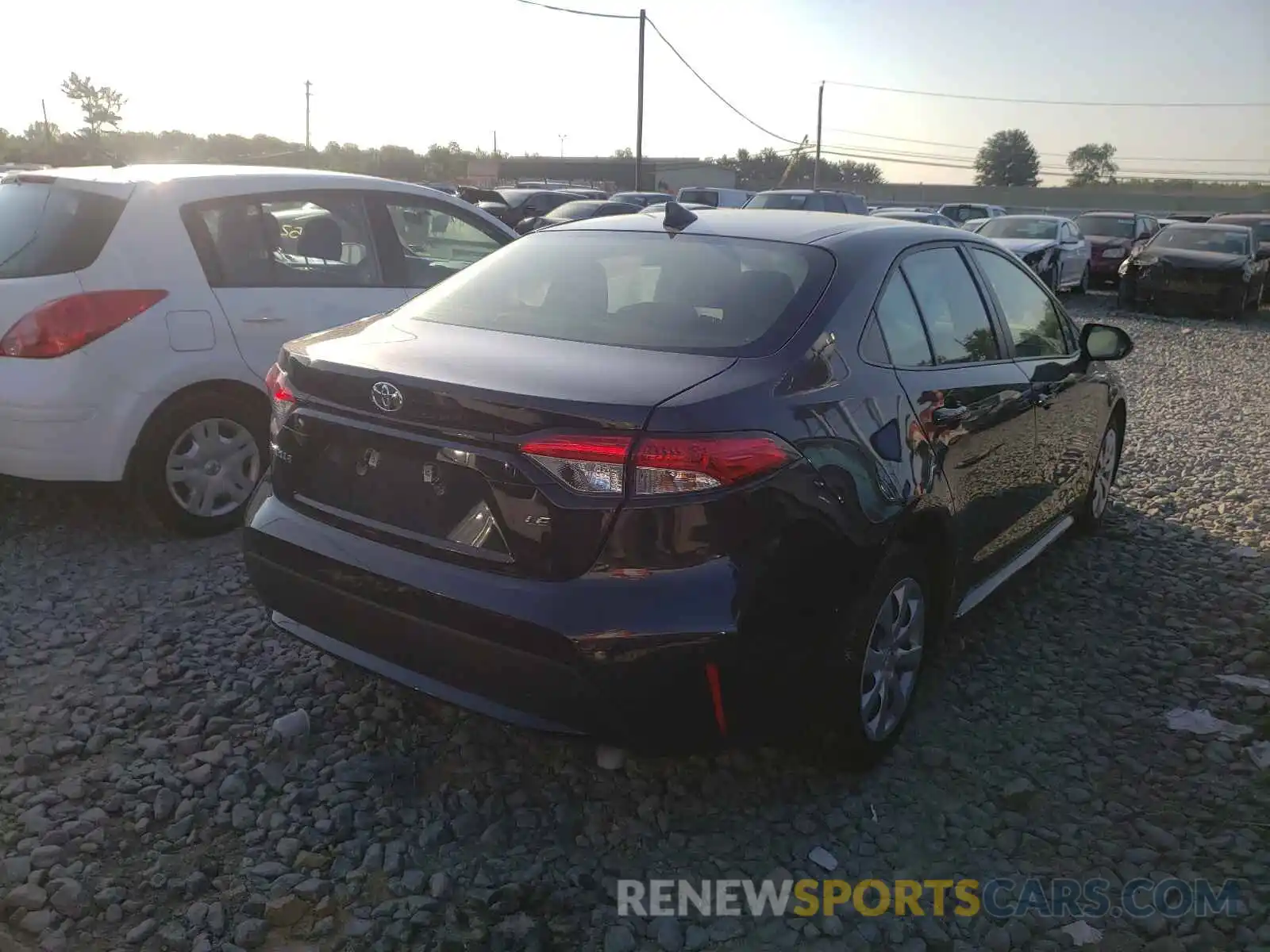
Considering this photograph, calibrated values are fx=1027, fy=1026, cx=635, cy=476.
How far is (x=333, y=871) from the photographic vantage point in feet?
→ 8.60

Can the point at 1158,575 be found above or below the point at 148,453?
below

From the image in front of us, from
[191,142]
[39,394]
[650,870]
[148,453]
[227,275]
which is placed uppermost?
[191,142]

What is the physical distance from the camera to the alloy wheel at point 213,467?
15.5 feet

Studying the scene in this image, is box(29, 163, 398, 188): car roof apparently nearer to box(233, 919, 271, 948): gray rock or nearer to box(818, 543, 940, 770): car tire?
box(233, 919, 271, 948): gray rock

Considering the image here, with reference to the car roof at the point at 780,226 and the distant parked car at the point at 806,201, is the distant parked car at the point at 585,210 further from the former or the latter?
the car roof at the point at 780,226

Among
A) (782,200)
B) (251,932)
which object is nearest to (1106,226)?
(782,200)

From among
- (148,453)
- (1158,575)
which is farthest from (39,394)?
(1158,575)

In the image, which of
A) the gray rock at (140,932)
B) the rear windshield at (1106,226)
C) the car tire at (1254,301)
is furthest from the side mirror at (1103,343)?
the rear windshield at (1106,226)

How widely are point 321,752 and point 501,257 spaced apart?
181 centimetres

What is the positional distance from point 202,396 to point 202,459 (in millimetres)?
302

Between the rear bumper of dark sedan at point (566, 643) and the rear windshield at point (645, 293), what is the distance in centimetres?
76

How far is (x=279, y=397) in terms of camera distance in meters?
3.04

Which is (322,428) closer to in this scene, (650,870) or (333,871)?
(333,871)

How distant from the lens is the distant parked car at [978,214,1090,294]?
1658 cm
